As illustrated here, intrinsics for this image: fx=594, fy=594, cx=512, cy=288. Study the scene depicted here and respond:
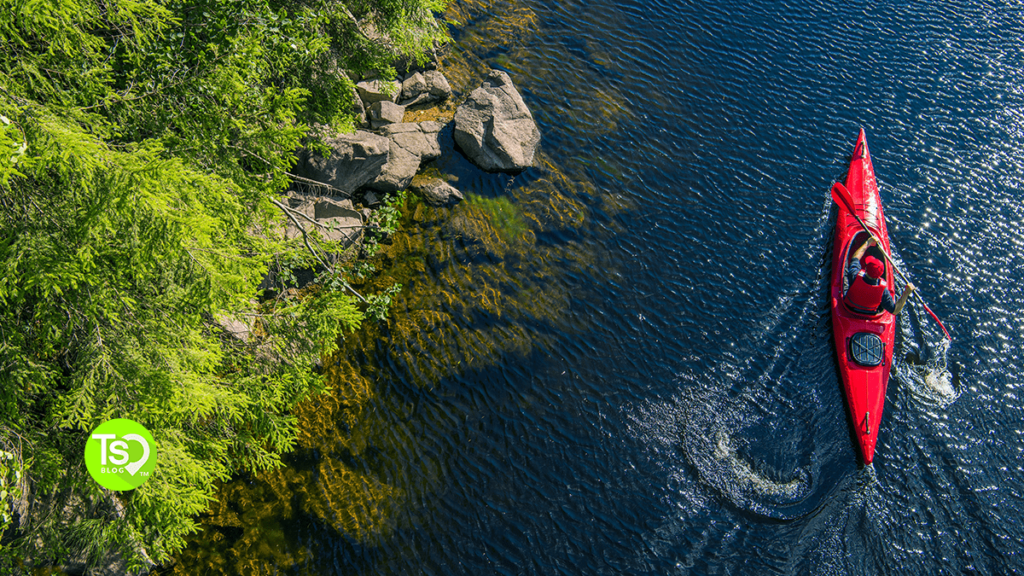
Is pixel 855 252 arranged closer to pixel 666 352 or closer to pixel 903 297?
pixel 903 297

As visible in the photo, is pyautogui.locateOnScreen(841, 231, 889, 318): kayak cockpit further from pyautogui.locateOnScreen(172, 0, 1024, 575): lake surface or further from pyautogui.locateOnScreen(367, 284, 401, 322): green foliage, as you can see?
pyautogui.locateOnScreen(367, 284, 401, 322): green foliage

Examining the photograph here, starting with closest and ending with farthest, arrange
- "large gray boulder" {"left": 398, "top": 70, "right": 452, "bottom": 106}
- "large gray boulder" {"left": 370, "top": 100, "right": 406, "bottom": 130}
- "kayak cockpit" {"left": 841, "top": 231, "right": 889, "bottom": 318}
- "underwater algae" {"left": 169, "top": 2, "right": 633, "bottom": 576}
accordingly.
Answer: "underwater algae" {"left": 169, "top": 2, "right": 633, "bottom": 576}, "kayak cockpit" {"left": 841, "top": 231, "right": 889, "bottom": 318}, "large gray boulder" {"left": 370, "top": 100, "right": 406, "bottom": 130}, "large gray boulder" {"left": 398, "top": 70, "right": 452, "bottom": 106}

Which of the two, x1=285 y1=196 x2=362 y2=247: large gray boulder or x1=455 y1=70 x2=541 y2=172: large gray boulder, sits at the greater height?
x1=455 y1=70 x2=541 y2=172: large gray boulder

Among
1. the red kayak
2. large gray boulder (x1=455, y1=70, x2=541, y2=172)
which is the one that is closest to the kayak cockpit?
the red kayak

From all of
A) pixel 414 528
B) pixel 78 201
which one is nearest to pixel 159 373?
pixel 78 201

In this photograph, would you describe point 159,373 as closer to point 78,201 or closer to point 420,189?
point 78,201

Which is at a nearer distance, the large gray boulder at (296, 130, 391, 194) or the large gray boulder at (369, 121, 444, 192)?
the large gray boulder at (296, 130, 391, 194)

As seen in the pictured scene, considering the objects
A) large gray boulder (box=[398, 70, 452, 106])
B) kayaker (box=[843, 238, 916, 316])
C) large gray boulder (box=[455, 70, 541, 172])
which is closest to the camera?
kayaker (box=[843, 238, 916, 316])
